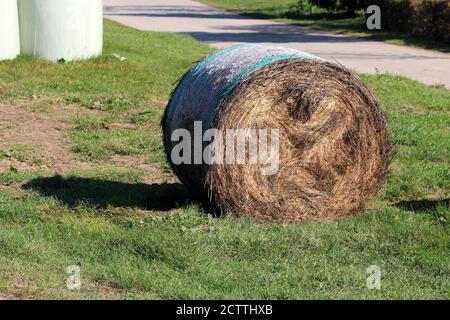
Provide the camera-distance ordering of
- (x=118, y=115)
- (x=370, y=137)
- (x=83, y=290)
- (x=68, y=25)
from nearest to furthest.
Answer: (x=83, y=290) → (x=370, y=137) → (x=118, y=115) → (x=68, y=25)

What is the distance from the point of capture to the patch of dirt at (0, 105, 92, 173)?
33.4 feet

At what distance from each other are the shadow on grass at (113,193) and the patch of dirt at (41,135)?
0.70 metres

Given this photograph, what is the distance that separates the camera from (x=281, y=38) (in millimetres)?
23625

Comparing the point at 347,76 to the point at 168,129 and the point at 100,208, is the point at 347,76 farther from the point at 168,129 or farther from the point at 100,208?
the point at 100,208

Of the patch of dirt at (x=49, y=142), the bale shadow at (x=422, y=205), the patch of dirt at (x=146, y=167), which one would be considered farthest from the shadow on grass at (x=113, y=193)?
the bale shadow at (x=422, y=205)

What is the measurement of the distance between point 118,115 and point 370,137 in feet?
16.7

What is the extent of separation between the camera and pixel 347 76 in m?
8.33

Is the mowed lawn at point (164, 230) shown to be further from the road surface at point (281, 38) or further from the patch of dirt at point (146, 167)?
the road surface at point (281, 38)

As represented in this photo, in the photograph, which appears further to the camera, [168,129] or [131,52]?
[131,52]

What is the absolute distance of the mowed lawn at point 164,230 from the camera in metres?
6.44

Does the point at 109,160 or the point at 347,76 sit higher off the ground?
the point at 347,76

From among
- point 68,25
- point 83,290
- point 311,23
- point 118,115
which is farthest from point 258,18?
point 83,290

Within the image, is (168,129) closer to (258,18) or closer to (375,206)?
(375,206)

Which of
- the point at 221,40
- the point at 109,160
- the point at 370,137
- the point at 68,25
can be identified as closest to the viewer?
the point at 370,137
